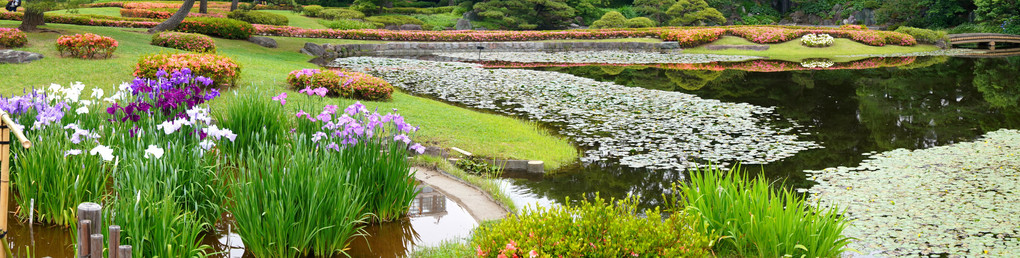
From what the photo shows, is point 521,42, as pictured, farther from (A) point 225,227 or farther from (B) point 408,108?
(A) point 225,227

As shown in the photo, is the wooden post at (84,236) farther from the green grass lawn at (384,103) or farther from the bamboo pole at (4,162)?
the green grass lawn at (384,103)

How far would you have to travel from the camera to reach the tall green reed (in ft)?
14.9

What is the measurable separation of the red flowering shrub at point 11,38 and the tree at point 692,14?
3043cm

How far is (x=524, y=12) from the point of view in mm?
38656

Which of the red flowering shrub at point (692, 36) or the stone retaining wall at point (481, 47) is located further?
the red flowering shrub at point (692, 36)

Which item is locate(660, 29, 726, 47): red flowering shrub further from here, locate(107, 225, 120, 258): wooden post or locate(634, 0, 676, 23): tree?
locate(107, 225, 120, 258): wooden post

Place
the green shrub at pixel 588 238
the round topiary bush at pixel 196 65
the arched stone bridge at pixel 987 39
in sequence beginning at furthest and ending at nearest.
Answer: the arched stone bridge at pixel 987 39
the round topiary bush at pixel 196 65
the green shrub at pixel 588 238

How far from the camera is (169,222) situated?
4.26 meters

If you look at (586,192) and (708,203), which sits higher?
(708,203)

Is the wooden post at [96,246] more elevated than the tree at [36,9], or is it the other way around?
the tree at [36,9]

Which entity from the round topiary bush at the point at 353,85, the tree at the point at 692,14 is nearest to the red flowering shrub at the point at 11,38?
the round topiary bush at the point at 353,85

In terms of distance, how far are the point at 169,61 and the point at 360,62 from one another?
11.2 meters

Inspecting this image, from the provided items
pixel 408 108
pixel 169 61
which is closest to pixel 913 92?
pixel 408 108

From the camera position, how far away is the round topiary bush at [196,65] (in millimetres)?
11992
